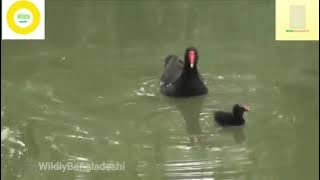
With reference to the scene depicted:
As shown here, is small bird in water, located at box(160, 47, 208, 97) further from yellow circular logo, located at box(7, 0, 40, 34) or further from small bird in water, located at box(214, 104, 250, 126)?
yellow circular logo, located at box(7, 0, 40, 34)

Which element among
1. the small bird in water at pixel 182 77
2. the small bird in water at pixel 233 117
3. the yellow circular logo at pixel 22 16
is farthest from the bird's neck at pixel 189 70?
the yellow circular logo at pixel 22 16

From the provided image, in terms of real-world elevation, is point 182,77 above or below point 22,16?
below

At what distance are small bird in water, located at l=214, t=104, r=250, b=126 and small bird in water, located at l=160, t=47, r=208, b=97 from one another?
8 cm

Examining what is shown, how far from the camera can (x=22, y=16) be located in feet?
5.48

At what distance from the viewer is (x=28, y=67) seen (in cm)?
173

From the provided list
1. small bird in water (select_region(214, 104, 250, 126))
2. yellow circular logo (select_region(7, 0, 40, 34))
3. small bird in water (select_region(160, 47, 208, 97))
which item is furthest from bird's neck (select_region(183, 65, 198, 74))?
yellow circular logo (select_region(7, 0, 40, 34))

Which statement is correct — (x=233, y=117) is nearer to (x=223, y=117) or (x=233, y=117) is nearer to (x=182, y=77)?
(x=223, y=117)

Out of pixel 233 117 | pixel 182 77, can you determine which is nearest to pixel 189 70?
pixel 182 77

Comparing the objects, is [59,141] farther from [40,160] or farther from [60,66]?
[60,66]

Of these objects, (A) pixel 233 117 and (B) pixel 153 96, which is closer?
(A) pixel 233 117

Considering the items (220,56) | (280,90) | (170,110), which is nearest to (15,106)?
(170,110)

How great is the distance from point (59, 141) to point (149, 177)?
196 mm

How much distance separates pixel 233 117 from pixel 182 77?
6.9 inches

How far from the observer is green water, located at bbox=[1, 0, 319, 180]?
5.38ft
